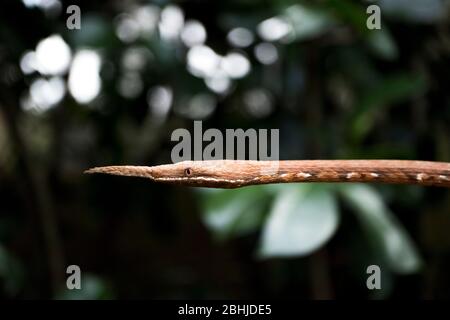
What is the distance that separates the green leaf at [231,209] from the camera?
104 centimetres

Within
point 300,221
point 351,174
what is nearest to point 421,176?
point 351,174

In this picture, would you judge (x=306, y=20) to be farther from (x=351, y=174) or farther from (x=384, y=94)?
(x=351, y=174)

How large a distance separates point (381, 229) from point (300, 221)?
0.16 metres

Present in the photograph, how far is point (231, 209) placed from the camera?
3.42 ft

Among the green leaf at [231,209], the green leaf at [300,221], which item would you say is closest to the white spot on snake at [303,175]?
the green leaf at [300,221]

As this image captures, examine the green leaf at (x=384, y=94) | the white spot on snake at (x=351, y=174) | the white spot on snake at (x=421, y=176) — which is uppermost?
the green leaf at (x=384, y=94)

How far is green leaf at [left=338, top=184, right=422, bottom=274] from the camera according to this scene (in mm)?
1037

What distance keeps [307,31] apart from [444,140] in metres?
0.43

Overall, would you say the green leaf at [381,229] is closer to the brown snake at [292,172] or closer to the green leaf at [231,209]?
the green leaf at [231,209]

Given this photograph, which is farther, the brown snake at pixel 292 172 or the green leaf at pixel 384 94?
the green leaf at pixel 384 94

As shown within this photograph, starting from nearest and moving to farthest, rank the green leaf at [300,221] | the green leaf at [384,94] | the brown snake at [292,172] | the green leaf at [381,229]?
1. the brown snake at [292,172]
2. the green leaf at [300,221]
3. the green leaf at [381,229]
4. the green leaf at [384,94]

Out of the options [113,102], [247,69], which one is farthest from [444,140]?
[113,102]

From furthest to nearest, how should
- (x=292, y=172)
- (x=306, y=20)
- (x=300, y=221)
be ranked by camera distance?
(x=306, y=20) → (x=300, y=221) → (x=292, y=172)

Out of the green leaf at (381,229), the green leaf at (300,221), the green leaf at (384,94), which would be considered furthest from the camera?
the green leaf at (384,94)
